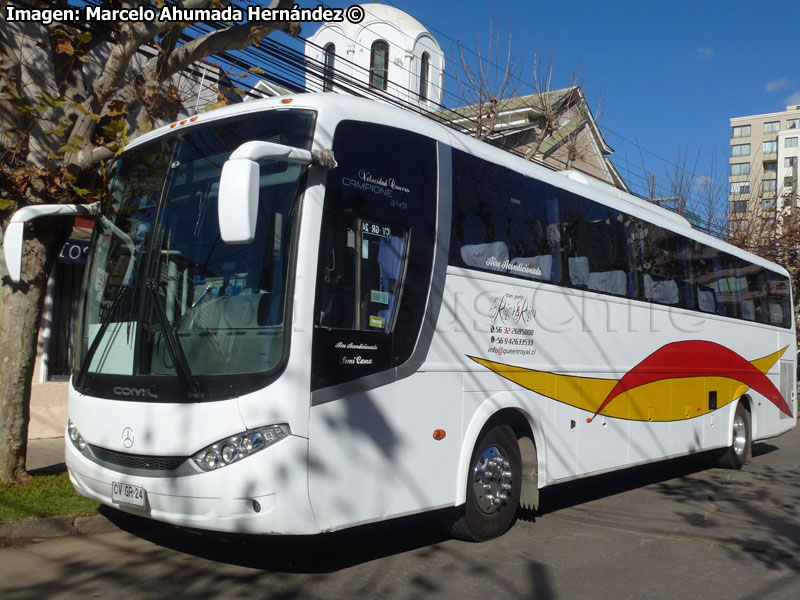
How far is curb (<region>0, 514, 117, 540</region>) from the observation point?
6469 millimetres

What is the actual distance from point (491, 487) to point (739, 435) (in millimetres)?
7226

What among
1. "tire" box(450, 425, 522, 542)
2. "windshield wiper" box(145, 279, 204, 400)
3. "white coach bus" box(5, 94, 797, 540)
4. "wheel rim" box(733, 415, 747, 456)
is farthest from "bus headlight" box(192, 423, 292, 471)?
"wheel rim" box(733, 415, 747, 456)

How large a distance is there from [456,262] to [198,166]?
2.22m

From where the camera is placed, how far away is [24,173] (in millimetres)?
7414

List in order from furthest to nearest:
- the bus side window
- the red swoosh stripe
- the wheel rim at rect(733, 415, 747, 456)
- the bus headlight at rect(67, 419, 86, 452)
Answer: the wheel rim at rect(733, 415, 747, 456) < the red swoosh stripe < the bus headlight at rect(67, 419, 86, 452) < the bus side window

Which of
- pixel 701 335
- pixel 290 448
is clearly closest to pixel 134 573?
pixel 290 448

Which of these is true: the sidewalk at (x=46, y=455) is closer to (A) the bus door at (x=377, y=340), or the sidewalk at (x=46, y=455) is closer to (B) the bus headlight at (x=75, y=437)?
(B) the bus headlight at (x=75, y=437)

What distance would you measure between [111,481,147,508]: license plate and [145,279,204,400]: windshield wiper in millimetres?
777

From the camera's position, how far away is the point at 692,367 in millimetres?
10836

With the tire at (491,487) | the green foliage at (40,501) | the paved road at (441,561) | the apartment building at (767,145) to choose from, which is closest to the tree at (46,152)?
the green foliage at (40,501)

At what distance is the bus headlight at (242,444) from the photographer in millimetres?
5090

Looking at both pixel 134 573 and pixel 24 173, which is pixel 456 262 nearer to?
pixel 134 573

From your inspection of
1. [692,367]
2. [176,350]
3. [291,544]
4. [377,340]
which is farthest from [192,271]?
[692,367]

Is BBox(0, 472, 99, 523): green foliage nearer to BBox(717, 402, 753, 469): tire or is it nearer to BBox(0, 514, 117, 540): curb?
BBox(0, 514, 117, 540): curb
